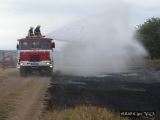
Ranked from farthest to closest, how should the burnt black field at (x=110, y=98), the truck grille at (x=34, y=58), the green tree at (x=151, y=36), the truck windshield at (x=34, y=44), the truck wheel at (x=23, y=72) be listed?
1. the green tree at (x=151, y=36)
2. the truck wheel at (x=23, y=72)
3. the truck grille at (x=34, y=58)
4. the truck windshield at (x=34, y=44)
5. the burnt black field at (x=110, y=98)

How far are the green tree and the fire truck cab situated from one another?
→ 1839 inches

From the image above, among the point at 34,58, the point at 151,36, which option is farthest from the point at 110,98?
the point at 151,36

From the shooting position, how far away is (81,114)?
53.1 ft

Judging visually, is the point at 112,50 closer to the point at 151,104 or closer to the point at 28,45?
the point at 28,45

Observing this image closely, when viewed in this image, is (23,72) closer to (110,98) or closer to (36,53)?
(36,53)

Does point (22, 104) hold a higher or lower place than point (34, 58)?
lower

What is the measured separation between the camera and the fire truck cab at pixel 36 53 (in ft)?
131

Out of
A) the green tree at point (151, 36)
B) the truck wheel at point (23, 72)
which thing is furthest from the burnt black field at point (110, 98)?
the green tree at point (151, 36)

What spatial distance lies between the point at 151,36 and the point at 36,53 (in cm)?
5032

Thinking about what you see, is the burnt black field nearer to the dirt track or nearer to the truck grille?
the dirt track

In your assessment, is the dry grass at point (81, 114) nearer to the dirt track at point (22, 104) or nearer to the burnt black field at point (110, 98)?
the dirt track at point (22, 104)

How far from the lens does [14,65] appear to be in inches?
3071

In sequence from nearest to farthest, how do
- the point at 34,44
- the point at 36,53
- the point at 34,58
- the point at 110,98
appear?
the point at 110,98, the point at 34,44, the point at 36,53, the point at 34,58

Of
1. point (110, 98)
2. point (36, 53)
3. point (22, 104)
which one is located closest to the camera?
point (22, 104)
